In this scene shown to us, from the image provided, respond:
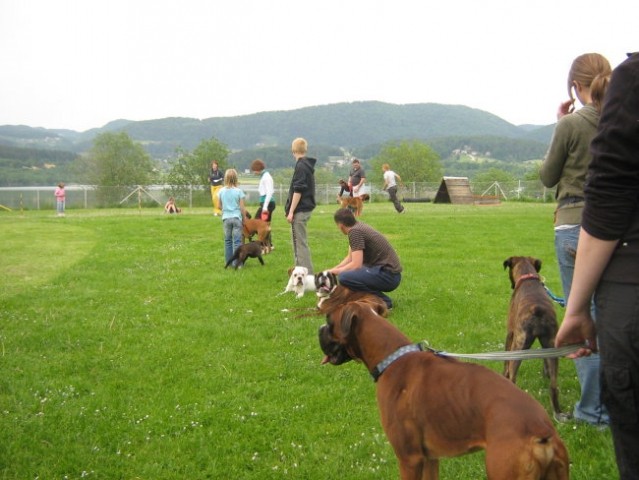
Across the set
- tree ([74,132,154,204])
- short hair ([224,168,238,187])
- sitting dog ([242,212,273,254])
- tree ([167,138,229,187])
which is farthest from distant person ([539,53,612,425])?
tree ([74,132,154,204])

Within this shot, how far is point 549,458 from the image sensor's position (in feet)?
7.90

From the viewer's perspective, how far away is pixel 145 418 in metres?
4.91

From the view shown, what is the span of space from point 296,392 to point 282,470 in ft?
4.41

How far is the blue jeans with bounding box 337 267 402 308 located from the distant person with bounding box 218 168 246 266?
4.69 meters

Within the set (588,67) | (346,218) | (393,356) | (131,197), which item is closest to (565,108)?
(588,67)

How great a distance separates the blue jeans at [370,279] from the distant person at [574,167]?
3.96 m

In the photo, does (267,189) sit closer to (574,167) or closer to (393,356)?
(574,167)

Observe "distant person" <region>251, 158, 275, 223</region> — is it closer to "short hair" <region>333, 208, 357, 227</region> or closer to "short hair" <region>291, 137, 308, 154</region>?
"short hair" <region>291, 137, 308, 154</region>

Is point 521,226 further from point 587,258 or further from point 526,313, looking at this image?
point 587,258

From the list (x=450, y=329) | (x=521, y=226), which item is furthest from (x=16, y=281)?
(x=521, y=226)

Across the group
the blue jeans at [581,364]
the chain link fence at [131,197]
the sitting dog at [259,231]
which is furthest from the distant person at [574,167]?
the chain link fence at [131,197]

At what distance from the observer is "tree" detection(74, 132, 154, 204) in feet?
267

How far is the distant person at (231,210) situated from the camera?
39.9ft

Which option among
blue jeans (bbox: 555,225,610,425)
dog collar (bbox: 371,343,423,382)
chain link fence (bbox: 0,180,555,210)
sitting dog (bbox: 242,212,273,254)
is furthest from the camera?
chain link fence (bbox: 0,180,555,210)
